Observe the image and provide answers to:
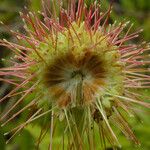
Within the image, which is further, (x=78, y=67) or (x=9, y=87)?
(x=9, y=87)

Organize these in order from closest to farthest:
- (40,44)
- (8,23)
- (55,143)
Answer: (40,44), (55,143), (8,23)

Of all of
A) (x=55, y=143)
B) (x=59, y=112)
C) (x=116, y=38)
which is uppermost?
(x=116, y=38)

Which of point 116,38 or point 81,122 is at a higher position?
point 116,38

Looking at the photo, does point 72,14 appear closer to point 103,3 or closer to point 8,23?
point 103,3

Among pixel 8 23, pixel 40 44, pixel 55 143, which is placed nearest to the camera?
pixel 40 44

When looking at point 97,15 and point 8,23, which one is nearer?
point 97,15

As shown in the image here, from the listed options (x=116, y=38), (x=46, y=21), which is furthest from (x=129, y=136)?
(x=46, y=21)

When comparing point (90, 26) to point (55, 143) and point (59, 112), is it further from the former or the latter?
point (55, 143)

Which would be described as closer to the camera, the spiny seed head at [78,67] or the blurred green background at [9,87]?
the spiny seed head at [78,67]

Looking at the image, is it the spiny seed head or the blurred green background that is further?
the blurred green background

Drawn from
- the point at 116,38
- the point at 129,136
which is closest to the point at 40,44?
the point at 116,38
